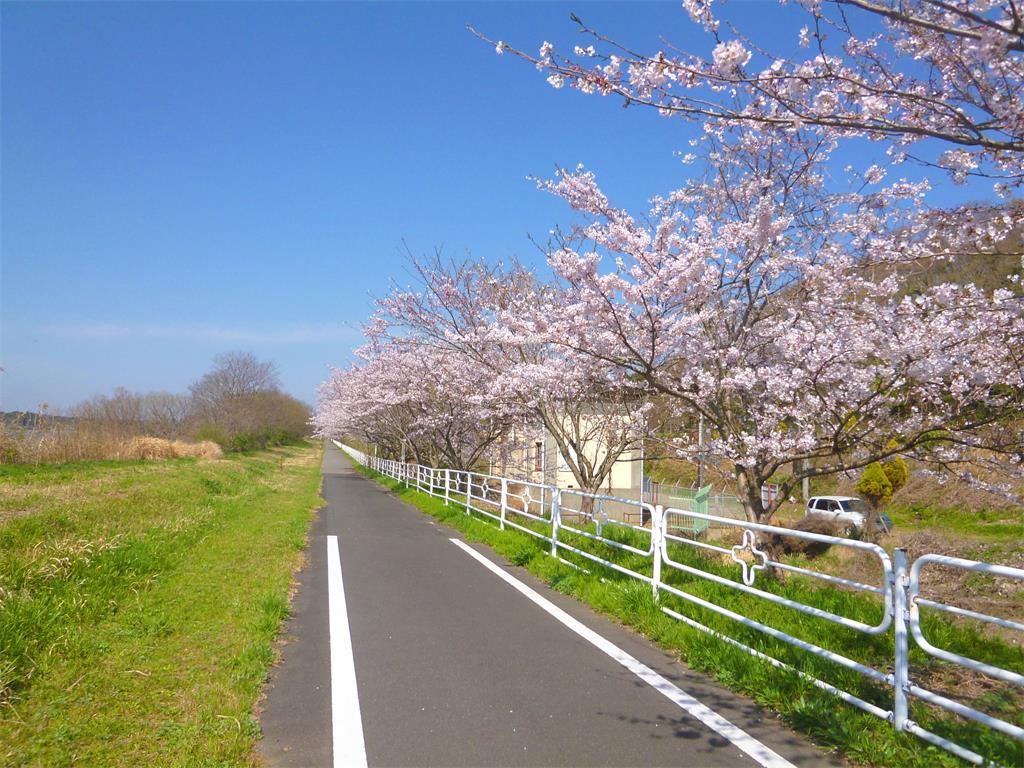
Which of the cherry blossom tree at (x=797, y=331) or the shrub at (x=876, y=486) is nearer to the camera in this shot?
the cherry blossom tree at (x=797, y=331)

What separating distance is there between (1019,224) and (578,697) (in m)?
4.79

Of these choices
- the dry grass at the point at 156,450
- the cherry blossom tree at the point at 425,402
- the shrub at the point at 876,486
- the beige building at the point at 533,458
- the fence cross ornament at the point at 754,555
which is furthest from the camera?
the dry grass at the point at 156,450

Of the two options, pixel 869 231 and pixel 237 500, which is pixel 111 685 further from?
pixel 237 500

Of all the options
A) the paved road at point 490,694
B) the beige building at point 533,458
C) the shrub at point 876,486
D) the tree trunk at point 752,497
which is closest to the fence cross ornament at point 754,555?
the paved road at point 490,694

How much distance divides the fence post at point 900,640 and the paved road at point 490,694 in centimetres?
52

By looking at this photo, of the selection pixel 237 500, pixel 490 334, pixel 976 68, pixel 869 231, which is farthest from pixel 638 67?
pixel 237 500

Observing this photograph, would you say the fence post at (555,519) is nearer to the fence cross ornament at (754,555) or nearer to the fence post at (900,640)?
the fence cross ornament at (754,555)

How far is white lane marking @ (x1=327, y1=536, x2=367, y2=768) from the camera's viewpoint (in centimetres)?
388

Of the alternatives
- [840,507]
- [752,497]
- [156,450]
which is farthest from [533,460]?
[752,497]

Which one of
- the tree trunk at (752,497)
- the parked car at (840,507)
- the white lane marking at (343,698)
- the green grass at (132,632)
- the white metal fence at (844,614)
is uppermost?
the tree trunk at (752,497)

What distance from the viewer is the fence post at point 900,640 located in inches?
157

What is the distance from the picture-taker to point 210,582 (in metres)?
8.30

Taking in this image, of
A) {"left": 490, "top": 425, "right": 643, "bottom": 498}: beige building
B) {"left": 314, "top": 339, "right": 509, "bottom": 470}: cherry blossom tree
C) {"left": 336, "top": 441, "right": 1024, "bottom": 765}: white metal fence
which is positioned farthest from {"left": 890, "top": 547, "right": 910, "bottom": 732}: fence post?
{"left": 490, "top": 425, "right": 643, "bottom": 498}: beige building

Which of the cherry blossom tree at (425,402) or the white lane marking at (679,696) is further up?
the cherry blossom tree at (425,402)
